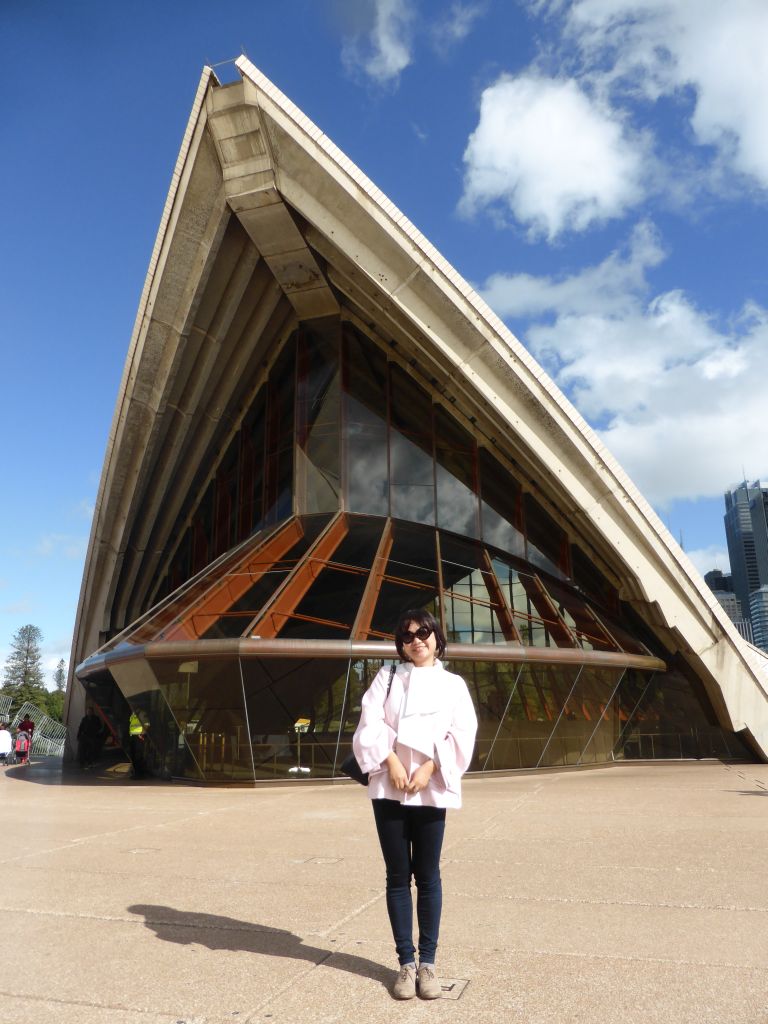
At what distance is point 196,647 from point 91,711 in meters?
14.0

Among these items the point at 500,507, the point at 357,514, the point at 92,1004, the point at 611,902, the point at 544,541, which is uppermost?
the point at 500,507

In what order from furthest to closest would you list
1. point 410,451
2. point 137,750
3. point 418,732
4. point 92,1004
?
point 410,451
point 137,750
point 418,732
point 92,1004

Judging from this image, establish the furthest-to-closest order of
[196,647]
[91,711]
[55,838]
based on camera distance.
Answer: [91,711] < [196,647] < [55,838]

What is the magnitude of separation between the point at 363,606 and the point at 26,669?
129 metres

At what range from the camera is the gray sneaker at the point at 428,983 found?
11.3 ft

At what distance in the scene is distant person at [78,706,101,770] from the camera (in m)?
24.3

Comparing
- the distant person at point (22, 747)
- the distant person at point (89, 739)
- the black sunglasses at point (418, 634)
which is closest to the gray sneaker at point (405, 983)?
the black sunglasses at point (418, 634)

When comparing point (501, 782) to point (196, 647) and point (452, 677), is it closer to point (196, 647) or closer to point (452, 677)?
point (196, 647)

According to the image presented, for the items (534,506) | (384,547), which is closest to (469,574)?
(384,547)

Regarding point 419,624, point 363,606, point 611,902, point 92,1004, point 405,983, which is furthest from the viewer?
point 363,606

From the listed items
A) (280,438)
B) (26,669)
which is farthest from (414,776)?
(26,669)

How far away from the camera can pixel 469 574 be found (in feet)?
59.7

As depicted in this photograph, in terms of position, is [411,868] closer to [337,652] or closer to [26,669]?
[337,652]

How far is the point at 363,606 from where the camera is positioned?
15.5 metres
